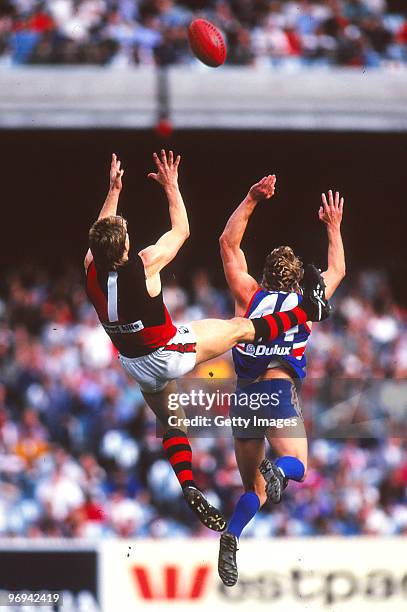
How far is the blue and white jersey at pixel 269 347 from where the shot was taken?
9.93 m

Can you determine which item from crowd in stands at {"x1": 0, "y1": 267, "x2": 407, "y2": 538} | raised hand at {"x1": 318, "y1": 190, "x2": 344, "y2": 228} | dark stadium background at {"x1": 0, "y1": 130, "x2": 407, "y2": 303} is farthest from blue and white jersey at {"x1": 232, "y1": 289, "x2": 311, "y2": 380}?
crowd in stands at {"x1": 0, "y1": 267, "x2": 407, "y2": 538}

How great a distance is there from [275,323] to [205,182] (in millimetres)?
4988

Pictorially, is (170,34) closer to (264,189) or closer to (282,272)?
(264,189)

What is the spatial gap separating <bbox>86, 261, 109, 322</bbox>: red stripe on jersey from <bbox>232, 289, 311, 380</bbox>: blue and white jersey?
3.56 feet

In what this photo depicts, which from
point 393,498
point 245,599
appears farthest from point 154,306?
point 393,498

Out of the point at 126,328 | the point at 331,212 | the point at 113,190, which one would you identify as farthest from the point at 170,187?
the point at 331,212

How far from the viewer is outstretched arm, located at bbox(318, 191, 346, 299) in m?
10.0

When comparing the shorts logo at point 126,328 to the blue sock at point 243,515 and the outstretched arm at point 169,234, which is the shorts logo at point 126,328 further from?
the blue sock at point 243,515

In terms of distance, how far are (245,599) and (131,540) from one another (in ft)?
5.16

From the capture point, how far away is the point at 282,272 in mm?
10000

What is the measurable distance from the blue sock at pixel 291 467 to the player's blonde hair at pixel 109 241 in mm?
1918

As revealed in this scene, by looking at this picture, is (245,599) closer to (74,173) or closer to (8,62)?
(74,173)

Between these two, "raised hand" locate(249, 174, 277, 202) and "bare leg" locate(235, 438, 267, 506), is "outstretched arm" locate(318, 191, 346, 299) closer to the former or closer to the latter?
"raised hand" locate(249, 174, 277, 202)

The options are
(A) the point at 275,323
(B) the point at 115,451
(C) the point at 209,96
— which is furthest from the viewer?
(C) the point at 209,96
